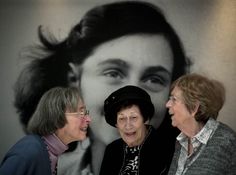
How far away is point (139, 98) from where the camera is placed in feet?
7.57

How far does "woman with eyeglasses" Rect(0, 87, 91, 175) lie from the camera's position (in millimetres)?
1659

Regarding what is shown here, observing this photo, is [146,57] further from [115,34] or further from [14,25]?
[14,25]

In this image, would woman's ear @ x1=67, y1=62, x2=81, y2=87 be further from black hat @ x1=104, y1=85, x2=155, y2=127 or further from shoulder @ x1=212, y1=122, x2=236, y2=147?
shoulder @ x1=212, y1=122, x2=236, y2=147

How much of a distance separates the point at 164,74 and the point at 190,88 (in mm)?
771

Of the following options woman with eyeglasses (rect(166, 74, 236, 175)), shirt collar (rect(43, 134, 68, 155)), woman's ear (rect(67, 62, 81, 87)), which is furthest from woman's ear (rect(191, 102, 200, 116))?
woman's ear (rect(67, 62, 81, 87))

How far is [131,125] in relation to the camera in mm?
2307

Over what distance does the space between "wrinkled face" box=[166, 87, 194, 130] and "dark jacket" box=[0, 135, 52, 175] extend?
2.34 feet

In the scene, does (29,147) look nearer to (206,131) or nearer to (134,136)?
(134,136)

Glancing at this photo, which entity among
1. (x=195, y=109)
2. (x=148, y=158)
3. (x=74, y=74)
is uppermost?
(x=74, y=74)

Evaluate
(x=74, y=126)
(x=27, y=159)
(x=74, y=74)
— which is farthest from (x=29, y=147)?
(x=74, y=74)

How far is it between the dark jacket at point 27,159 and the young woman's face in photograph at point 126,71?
104cm

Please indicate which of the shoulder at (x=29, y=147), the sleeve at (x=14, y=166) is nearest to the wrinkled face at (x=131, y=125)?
the shoulder at (x=29, y=147)

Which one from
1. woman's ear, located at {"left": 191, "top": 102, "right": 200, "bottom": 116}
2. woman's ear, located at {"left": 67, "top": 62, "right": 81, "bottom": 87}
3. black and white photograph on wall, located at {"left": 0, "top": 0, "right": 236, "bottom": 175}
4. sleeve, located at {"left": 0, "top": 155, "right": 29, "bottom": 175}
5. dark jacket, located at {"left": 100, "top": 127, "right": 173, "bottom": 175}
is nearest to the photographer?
sleeve, located at {"left": 0, "top": 155, "right": 29, "bottom": 175}

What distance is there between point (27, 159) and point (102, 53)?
50.8 inches
